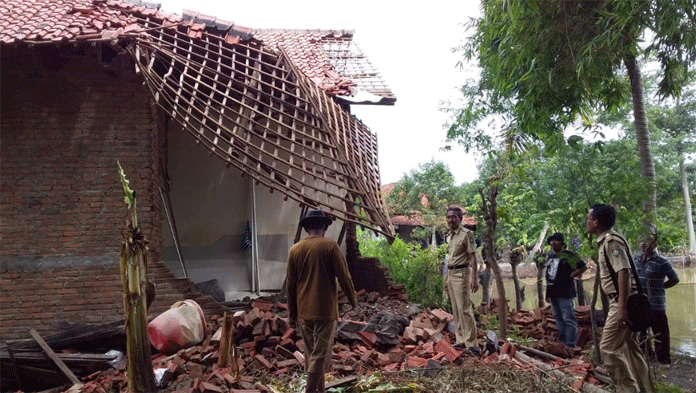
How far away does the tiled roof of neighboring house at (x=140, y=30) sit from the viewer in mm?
7492

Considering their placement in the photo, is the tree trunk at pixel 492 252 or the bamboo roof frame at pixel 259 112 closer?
the tree trunk at pixel 492 252

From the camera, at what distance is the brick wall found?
24.7 ft

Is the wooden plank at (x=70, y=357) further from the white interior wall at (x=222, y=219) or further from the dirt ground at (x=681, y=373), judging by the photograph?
the dirt ground at (x=681, y=373)

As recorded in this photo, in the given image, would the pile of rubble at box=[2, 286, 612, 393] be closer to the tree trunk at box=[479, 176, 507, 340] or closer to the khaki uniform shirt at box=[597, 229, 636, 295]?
the tree trunk at box=[479, 176, 507, 340]

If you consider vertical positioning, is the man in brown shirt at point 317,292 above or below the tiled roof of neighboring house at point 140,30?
below

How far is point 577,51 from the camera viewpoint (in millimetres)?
6852

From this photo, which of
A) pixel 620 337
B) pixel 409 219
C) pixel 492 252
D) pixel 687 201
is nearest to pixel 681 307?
pixel 492 252

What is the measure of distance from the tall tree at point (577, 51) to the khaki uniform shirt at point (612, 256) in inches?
50.4

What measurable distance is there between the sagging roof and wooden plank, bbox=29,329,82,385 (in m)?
3.06

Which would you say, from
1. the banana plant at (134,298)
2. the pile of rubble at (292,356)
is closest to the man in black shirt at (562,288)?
the pile of rubble at (292,356)

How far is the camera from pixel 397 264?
1197cm

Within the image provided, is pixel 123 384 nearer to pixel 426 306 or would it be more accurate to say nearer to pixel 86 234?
pixel 86 234

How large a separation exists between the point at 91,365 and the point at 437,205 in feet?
62.3

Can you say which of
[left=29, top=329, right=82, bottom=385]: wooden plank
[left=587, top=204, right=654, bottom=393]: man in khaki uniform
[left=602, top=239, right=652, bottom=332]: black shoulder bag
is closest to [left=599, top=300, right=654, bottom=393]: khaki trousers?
[left=587, top=204, right=654, bottom=393]: man in khaki uniform
